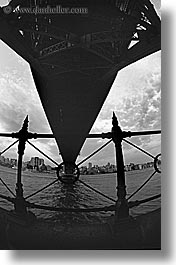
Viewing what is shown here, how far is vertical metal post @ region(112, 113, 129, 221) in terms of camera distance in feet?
5.05

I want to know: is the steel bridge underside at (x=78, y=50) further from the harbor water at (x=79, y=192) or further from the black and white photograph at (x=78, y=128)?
the harbor water at (x=79, y=192)

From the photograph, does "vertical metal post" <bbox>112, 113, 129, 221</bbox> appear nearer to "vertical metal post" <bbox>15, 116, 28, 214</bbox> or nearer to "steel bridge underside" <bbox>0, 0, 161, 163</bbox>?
"steel bridge underside" <bbox>0, 0, 161, 163</bbox>

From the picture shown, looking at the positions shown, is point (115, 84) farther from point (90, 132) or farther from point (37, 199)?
point (37, 199)

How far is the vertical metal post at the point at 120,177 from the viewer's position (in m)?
1.54

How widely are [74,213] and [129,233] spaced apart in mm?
249

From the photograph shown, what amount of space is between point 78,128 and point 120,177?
275 mm

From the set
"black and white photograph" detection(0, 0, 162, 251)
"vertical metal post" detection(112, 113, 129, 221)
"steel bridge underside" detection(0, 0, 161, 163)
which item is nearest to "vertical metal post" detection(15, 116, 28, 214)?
"black and white photograph" detection(0, 0, 162, 251)

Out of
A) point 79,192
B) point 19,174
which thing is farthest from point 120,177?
point 19,174

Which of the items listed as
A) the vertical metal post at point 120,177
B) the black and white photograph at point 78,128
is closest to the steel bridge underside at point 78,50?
the black and white photograph at point 78,128

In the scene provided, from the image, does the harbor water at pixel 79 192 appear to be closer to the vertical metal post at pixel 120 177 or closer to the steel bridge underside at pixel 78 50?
the vertical metal post at pixel 120 177

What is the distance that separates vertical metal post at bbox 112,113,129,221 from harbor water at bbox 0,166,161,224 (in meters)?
0.02

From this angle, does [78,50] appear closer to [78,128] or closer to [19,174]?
[78,128]

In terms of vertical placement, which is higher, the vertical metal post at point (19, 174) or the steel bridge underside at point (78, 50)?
the steel bridge underside at point (78, 50)

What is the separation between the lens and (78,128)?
1554mm
